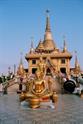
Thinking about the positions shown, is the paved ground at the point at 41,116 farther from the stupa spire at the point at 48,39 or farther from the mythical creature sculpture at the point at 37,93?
the stupa spire at the point at 48,39

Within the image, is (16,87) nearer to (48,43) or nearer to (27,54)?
(27,54)

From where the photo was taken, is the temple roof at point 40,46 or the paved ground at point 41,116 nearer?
the paved ground at point 41,116

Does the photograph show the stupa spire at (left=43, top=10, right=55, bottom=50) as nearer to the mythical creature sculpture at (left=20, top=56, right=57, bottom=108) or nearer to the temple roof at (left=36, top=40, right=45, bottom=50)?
the temple roof at (left=36, top=40, right=45, bottom=50)

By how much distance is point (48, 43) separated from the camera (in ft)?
181

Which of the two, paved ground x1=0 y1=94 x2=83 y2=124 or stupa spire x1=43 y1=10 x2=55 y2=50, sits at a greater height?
stupa spire x1=43 y1=10 x2=55 y2=50

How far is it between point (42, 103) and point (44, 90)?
71cm

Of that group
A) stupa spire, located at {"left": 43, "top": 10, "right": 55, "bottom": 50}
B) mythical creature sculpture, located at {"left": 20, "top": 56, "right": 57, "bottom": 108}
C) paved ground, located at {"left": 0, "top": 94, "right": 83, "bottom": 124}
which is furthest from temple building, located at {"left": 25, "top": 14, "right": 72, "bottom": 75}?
paved ground, located at {"left": 0, "top": 94, "right": 83, "bottom": 124}

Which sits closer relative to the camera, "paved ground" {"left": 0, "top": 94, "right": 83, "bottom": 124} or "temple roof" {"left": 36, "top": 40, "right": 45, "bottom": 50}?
"paved ground" {"left": 0, "top": 94, "right": 83, "bottom": 124}

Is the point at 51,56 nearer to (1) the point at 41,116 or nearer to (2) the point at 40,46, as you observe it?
(2) the point at 40,46

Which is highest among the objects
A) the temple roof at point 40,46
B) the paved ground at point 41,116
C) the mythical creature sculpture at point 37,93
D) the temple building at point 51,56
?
the temple roof at point 40,46

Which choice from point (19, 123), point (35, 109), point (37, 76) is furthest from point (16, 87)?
point (19, 123)

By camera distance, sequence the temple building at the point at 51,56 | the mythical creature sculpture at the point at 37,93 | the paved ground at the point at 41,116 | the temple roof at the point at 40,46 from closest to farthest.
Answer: the paved ground at the point at 41,116 < the mythical creature sculpture at the point at 37,93 < the temple building at the point at 51,56 < the temple roof at the point at 40,46

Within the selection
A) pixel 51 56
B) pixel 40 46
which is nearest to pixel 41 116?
pixel 51 56

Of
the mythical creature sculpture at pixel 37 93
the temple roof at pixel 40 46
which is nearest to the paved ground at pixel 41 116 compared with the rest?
the mythical creature sculpture at pixel 37 93
